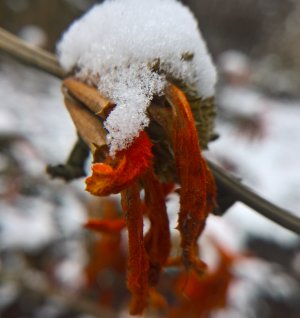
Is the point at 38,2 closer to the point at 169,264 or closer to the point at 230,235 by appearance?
the point at 230,235

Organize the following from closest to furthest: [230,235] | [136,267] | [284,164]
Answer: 1. [136,267]
2. [230,235]
3. [284,164]

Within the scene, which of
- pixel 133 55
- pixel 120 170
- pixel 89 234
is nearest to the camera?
pixel 120 170

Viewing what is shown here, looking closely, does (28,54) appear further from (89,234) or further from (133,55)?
(89,234)

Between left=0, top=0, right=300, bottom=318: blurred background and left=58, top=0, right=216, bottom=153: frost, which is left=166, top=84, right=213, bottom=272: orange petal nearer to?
left=58, top=0, right=216, bottom=153: frost

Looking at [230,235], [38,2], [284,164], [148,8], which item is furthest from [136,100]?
[38,2]

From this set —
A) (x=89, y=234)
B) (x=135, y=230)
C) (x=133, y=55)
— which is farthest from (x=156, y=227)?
(x=89, y=234)
